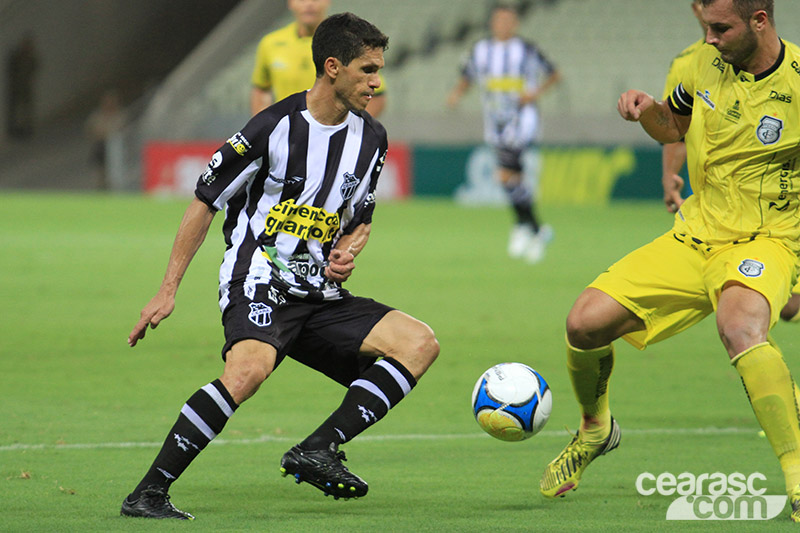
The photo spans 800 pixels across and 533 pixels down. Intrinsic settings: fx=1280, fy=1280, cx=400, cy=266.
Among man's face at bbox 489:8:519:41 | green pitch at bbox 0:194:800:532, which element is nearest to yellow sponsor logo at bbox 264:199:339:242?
green pitch at bbox 0:194:800:532

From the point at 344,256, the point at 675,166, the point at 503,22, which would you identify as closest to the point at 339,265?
the point at 344,256

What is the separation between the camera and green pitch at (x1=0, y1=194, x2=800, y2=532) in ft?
14.8

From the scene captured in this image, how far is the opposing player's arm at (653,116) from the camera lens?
16.0 feet

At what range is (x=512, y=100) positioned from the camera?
15.8 m

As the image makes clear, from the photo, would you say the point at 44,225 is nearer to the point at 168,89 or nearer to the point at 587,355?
the point at 168,89

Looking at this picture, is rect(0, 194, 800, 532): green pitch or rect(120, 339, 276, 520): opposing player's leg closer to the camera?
rect(120, 339, 276, 520): opposing player's leg

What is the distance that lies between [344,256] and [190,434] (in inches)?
33.7

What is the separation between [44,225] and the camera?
18094 mm

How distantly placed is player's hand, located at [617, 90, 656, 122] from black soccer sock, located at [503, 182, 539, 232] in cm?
922

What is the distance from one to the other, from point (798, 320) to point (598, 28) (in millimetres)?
23056

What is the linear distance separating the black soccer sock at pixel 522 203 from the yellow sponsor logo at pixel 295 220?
9.59 metres

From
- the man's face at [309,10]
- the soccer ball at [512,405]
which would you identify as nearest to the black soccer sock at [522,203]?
the man's face at [309,10]

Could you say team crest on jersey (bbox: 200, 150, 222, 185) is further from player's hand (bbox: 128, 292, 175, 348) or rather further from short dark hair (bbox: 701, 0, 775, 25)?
short dark hair (bbox: 701, 0, 775, 25)

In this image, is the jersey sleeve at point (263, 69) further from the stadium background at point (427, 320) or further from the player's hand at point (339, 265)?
the player's hand at point (339, 265)
